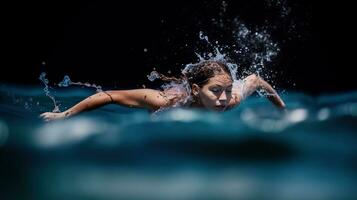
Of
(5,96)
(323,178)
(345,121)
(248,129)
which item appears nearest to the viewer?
(248,129)

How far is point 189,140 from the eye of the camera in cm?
578

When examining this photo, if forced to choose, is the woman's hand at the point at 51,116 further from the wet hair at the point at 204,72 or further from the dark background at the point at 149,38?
the dark background at the point at 149,38

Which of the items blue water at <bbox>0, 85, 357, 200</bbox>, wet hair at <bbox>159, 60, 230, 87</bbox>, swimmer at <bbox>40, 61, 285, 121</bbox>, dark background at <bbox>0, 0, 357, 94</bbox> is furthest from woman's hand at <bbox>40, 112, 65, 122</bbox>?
dark background at <bbox>0, 0, 357, 94</bbox>

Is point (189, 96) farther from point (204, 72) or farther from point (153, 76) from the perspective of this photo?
point (153, 76)

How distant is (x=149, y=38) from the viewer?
8.92 m

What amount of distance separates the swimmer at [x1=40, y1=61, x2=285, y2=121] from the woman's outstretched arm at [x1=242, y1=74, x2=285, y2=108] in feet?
0.82

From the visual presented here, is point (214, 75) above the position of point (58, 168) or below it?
above

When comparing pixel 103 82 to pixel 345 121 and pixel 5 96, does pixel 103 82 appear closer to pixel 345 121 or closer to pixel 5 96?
pixel 5 96

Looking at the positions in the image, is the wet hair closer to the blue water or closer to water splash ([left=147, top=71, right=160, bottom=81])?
the blue water

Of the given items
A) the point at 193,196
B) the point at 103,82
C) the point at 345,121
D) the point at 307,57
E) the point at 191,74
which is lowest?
the point at 193,196

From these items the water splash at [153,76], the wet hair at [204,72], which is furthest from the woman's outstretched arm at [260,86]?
the water splash at [153,76]

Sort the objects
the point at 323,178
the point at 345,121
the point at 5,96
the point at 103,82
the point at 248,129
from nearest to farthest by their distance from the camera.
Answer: the point at 248,129 → the point at 323,178 → the point at 345,121 → the point at 5,96 → the point at 103,82

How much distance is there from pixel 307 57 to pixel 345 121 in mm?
2799

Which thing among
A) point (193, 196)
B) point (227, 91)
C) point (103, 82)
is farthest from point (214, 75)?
point (103, 82)
